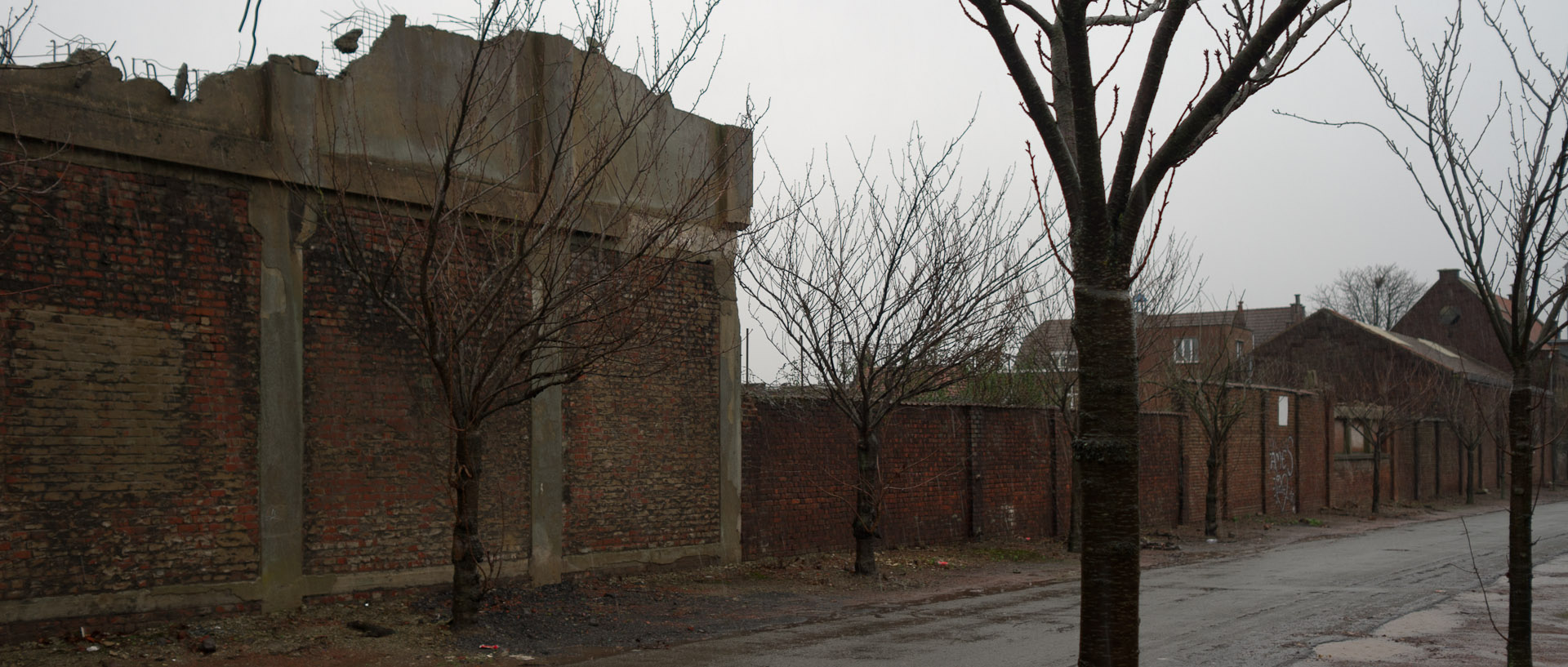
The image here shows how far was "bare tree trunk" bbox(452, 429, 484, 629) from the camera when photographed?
9328 mm

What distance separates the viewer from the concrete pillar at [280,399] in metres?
9.85

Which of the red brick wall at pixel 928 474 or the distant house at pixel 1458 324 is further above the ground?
the distant house at pixel 1458 324

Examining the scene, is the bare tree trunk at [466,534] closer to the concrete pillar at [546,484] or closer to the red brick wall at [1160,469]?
the concrete pillar at [546,484]

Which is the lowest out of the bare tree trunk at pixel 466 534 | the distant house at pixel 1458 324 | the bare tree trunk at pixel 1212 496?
the bare tree trunk at pixel 1212 496

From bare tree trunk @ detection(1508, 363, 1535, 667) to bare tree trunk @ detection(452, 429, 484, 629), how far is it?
24.6 feet

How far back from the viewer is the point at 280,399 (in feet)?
32.7

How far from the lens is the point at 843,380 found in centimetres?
1432

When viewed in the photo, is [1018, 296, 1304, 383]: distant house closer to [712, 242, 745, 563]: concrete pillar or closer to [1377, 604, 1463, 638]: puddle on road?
[712, 242, 745, 563]: concrete pillar

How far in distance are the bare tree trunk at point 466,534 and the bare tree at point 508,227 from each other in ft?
0.05

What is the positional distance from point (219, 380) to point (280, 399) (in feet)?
1.82

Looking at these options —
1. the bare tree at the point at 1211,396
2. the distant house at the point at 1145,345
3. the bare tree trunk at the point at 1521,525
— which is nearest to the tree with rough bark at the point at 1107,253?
the bare tree trunk at the point at 1521,525

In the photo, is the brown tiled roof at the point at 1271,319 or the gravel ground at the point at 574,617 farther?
the brown tiled roof at the point at 1271,319

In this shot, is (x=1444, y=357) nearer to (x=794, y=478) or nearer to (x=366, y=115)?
(x=794, y=478)

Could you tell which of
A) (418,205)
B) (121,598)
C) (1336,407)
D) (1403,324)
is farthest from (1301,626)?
(1403,324)
